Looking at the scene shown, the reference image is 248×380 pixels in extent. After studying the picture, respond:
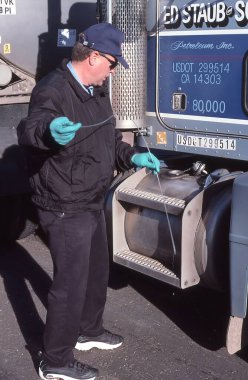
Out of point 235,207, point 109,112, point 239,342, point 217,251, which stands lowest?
point 239,342

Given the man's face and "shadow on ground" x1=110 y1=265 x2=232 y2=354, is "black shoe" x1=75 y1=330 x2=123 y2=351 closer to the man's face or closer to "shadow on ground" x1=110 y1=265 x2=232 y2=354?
"shadow on ground" x1=110 y1=265 x2=232 y2=354

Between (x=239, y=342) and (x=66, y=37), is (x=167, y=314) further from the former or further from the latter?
(x=66, y=37)

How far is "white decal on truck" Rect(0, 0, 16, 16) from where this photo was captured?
567cm

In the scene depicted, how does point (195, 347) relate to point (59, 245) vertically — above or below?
below

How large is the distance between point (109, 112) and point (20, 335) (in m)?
1.66

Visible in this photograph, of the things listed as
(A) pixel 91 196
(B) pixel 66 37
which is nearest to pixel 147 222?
(A) pixel 91 196

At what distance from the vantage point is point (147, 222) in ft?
14.6

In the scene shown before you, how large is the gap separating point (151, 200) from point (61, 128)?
1.28m

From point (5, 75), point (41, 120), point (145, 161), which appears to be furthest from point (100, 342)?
point (5, 75)

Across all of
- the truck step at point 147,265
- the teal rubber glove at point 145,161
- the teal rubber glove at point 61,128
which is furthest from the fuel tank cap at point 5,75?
the teal rubber glove at point 61,128

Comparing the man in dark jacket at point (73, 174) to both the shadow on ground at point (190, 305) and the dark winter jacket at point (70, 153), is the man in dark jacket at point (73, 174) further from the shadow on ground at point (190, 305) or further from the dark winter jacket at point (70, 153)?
the shadow on ground at point (190, 305)

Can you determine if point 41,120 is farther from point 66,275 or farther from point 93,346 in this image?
point 93,346

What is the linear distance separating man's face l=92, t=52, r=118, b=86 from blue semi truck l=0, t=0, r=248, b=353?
2.98 feet

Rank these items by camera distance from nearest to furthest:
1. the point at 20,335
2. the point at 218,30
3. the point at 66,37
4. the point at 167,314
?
the point at 218,30 → the point at 20,335 → the point at 167,314 → the point at 66,37
